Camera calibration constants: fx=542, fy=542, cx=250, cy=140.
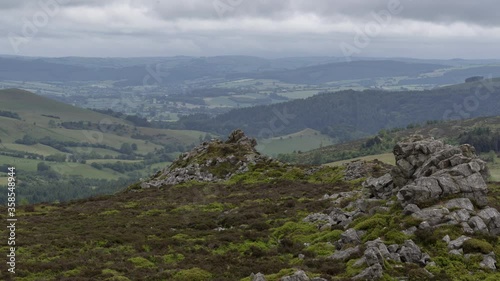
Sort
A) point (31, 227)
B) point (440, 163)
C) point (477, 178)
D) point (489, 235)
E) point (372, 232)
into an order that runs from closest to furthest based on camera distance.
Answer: point (489, 235) → point (372, 232) → point (477, 178) → point (440, 163) → point (31, 227)

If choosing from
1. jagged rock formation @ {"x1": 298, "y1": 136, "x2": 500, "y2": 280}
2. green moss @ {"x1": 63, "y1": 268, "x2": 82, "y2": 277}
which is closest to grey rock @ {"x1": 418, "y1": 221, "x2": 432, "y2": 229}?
jagged rock formation @ {"x1": 298, "y1": 136, "x2": 500, "y2": 280}

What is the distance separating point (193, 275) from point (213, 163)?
210 feet

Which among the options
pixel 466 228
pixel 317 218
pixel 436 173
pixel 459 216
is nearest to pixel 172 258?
pixel 317 218

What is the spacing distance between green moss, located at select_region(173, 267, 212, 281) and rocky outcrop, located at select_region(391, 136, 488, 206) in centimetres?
1629

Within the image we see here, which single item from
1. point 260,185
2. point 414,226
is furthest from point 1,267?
point 260,185

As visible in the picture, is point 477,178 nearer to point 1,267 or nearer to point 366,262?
point 366,262

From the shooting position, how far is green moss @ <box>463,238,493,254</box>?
3250 cm

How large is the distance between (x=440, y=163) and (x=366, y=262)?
52.2ft

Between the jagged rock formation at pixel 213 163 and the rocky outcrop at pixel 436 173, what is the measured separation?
46891 millimetres

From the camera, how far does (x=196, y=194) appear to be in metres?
78.0

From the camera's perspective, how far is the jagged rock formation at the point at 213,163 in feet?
307

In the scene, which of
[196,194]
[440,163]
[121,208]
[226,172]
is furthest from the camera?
[226,172]

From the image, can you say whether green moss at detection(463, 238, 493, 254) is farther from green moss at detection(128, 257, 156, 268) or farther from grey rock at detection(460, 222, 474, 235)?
green moss at detection(128, 257, 156, 268)

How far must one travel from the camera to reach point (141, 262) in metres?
38.6
